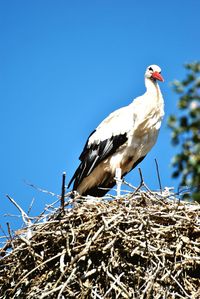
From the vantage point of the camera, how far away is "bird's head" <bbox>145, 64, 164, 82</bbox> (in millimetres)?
6639

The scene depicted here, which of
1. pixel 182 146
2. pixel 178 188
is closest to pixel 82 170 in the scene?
pixel 182 146

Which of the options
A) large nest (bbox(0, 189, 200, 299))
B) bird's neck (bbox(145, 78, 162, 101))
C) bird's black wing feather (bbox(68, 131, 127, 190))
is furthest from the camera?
bird's neck (bbox(145, 78, 162, 101))

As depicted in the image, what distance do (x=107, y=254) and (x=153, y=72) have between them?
10.3ft

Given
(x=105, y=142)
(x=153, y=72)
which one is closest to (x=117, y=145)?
(x=105, y=142)

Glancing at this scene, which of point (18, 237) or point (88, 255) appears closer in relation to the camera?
Result: point (88, 255)

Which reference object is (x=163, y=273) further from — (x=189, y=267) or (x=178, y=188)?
(x=178, y=188)

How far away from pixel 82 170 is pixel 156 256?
8.24 feet

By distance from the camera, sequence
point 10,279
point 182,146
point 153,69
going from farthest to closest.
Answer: point 153,69 → point 182,146 → point 10,279

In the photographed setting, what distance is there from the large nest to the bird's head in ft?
8.30

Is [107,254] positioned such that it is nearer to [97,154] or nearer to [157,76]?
[97,154]

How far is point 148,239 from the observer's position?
3.95 m

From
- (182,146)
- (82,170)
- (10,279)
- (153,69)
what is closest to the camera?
(10,279)

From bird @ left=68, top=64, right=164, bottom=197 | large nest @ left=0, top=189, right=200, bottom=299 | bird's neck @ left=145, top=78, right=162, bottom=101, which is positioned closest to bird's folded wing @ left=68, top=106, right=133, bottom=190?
bird @ left=68, top=64, right=164, bottom=197

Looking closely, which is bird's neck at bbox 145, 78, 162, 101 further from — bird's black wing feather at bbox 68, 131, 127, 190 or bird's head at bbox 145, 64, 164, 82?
bird's black wing feather at bbox 68, 131, 127, 190
